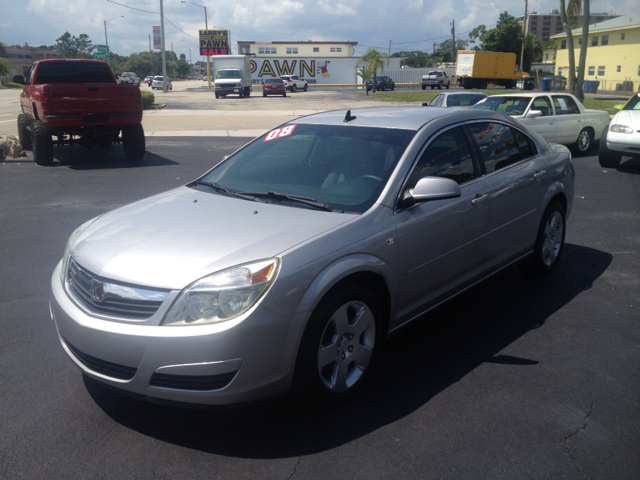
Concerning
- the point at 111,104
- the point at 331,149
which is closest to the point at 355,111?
the point at 331,149

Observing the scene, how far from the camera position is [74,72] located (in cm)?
1369

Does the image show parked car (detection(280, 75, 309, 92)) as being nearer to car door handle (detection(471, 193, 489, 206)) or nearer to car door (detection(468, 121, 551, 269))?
car door (detection(468, 121, 551, 269))

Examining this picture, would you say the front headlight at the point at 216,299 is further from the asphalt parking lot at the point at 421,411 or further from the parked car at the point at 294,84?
A: the parked car at the point at 294,84

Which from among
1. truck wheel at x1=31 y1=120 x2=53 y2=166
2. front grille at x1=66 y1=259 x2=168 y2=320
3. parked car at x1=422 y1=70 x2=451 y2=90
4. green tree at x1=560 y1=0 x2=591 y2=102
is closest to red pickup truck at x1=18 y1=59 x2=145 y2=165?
truck wheel at x1=31 y1=120 x2=53 y2=166

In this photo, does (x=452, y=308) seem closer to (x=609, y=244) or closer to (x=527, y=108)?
Answer: (x=609, y=244)

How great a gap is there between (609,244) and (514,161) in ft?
8.39

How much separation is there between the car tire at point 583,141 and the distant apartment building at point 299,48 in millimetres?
77174

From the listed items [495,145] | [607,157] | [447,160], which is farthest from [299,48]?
[447,160]

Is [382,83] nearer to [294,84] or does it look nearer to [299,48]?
[294,84]

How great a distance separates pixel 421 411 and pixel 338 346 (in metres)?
0.61

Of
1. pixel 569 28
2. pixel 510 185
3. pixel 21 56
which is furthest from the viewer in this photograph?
pixel 21 56

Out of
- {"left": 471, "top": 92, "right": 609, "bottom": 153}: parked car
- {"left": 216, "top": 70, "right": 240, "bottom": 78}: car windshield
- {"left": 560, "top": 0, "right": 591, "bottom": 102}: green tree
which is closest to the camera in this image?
{"left": 471, "top": 92, "right": 609, "bottom": 153}: parked car

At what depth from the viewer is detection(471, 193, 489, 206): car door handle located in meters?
4.27

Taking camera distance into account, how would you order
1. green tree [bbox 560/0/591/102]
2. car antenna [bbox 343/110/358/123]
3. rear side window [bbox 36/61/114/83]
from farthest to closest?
green tree [bbox 560/0/591/102] → rear side window [bbox 36/61/114/83] → car antenna [bbox 343/110/358/123]
